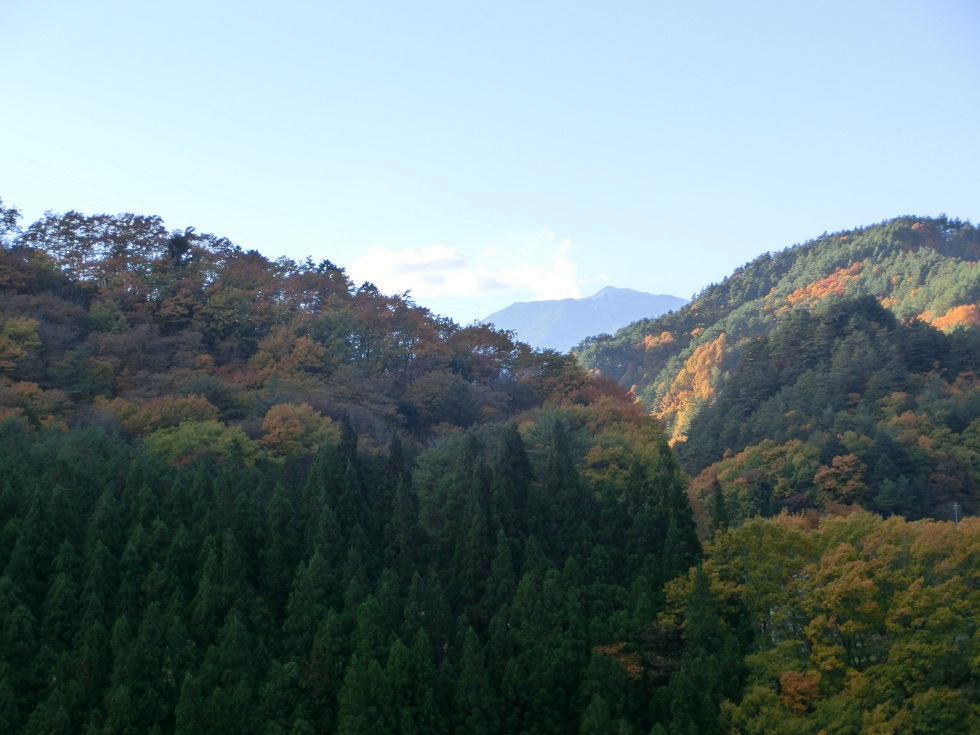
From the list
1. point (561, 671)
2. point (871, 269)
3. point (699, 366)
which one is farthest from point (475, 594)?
point (871, 269)

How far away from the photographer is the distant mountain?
147m

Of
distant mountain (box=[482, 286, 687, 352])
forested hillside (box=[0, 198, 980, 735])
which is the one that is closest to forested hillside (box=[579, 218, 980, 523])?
forested hillside (box=[0, 198, 980, 735])

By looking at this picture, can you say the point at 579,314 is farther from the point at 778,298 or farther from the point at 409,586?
the point at 409,586

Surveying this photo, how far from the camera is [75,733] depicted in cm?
1708

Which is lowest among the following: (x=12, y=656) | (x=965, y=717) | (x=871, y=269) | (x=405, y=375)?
(x=965, y=717)

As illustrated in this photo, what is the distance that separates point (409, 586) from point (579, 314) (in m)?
135

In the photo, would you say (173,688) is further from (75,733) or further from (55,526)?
(55,526)

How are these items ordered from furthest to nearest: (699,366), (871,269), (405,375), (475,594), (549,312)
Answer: (549,312)
(871,269)
(699,366)
(405,375)
(475,594)

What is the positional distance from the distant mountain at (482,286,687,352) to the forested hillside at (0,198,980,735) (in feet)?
376

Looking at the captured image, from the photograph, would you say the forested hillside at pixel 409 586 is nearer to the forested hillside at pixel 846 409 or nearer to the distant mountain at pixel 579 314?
the forested hillside at pixel 846 409

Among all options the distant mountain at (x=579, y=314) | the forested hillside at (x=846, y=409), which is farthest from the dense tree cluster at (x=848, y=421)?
the distant mountain at (x=579, y=314)

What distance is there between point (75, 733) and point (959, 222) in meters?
69.8

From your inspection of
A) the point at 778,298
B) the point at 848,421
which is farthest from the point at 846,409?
the point at 778,298

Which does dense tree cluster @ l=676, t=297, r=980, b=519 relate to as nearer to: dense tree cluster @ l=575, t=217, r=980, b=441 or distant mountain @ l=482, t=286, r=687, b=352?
A: dense tree cluster @ l=575, t=217, r=980, b=441
